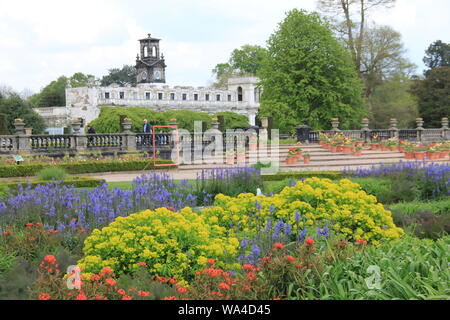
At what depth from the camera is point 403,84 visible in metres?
55.5

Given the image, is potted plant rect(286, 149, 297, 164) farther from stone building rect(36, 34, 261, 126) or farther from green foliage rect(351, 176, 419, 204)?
stone building rect(36, 34, 261, 126)

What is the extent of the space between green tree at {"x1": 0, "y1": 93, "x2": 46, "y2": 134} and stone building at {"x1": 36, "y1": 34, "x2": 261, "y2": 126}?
1844 cm

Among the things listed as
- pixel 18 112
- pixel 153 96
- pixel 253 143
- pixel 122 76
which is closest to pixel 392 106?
pixel 253 143

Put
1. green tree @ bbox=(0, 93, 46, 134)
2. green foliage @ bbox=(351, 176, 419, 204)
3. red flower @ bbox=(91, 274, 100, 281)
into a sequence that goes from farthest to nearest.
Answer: green tree @ bbox=(0, 93, 46, 134) → green foliage @ bbox=(351, 176, 419, 204) → red flower @ bbox=(91, 274, 100, 281)

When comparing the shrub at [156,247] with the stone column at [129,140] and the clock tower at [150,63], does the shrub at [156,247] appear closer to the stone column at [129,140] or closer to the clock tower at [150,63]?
the stone column at [129,140]

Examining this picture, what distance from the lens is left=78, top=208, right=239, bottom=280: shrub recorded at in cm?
503

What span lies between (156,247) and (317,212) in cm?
240

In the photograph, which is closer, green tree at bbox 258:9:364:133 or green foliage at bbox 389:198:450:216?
green foliage at bbox 389:198:450:216

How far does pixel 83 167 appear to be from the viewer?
2039cm

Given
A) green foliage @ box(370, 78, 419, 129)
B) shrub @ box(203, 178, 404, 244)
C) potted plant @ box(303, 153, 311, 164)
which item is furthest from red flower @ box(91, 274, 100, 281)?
green foliage @ box(370, 78, 419, 129)

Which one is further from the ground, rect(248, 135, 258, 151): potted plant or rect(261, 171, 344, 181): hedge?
rect(248, 135, 258, 151): potted plant

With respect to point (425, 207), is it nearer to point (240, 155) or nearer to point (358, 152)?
point (240, 155)

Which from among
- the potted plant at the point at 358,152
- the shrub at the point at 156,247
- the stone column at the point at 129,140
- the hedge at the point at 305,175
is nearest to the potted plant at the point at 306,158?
the potted plant at the point at 358,152
